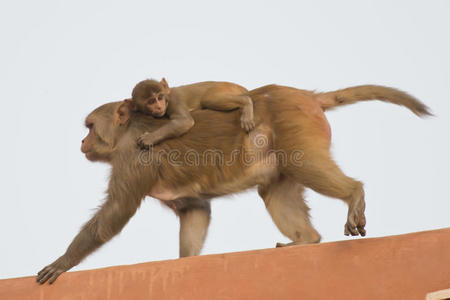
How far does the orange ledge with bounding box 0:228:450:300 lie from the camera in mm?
4234

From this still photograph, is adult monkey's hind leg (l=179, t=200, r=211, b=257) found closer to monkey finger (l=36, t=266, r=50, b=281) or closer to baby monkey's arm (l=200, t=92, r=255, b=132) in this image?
baby monkey's arm (l=200, t=92, r=255, b=132)

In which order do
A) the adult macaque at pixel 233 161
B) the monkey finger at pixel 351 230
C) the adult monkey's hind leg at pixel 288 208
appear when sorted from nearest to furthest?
the monkey finger at pixel 351 230 < the adult macaque at pixel 233 161 < the adult monkey's hind leg at pixel 288 208

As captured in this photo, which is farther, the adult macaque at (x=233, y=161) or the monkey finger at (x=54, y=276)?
the adult macaque at (x=233, y=161)

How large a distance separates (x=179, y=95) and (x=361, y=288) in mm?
2663

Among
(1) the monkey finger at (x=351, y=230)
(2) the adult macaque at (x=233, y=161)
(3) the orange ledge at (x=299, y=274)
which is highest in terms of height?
(2) the adult macaque at (x=233, y=161)

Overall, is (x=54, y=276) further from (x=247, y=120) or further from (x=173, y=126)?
(x=247, y=120)

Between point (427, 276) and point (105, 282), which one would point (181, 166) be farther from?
point (427, 276)

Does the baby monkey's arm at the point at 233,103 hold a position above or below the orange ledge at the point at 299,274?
above

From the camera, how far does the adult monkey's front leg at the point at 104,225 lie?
5.58 metres

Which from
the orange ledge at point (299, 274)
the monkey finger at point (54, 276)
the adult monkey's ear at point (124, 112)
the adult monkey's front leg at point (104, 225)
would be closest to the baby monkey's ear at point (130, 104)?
the adult monkey's ear at point (124, 112)

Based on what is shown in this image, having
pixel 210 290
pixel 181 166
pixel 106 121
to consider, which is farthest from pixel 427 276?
pixel 106 121

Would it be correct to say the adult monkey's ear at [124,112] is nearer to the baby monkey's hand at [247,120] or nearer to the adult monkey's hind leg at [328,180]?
the baby monkey's hand at [247,120]

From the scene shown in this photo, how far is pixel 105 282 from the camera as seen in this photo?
15.5 ft

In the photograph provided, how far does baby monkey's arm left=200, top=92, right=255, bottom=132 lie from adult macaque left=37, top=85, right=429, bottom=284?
7cm
